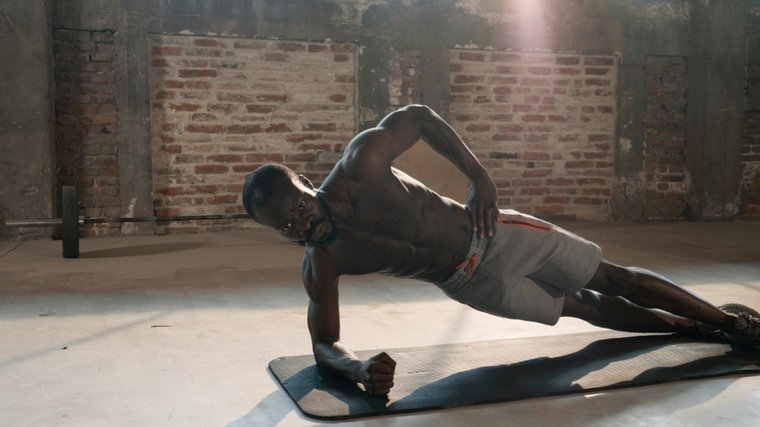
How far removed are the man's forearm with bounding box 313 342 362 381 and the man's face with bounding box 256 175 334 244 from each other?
0.36 metres

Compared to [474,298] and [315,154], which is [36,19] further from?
[474,298]

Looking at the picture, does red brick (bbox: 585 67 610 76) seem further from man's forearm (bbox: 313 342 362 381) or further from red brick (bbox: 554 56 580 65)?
man's forearm (bbox: 313 342 362 381)

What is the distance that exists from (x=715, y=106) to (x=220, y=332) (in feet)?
21.2

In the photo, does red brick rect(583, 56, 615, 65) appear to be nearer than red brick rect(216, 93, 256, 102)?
No

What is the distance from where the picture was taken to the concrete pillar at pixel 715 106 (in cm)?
785

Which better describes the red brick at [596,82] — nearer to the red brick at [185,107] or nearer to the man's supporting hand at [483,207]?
the red brick at [185,107]

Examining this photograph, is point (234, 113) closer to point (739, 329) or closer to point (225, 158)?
point (225, 158)

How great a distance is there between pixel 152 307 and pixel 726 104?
6516 mm

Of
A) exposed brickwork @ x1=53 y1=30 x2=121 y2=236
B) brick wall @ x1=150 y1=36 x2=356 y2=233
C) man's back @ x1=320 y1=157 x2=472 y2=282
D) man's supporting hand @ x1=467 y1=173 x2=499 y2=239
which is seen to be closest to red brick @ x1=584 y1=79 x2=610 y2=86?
brick wall @ x1=150 y1=36 x2=356 y2=233

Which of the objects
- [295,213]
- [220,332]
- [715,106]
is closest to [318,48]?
[715,106]

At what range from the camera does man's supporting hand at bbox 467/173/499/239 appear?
2568 mm

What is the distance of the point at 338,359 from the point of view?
238 cm

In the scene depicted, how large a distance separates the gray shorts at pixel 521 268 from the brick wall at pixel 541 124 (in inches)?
190

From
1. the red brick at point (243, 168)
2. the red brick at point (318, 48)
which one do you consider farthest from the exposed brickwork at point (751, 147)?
the red brick at point (243, 168)
